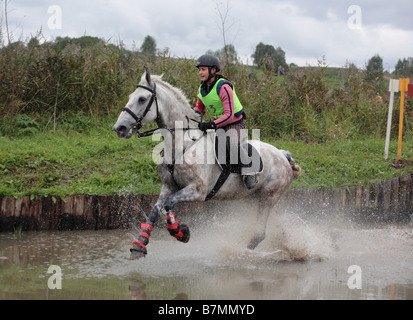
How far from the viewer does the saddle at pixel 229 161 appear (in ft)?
21.9

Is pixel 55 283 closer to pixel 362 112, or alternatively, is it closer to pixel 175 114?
pixel 175 114

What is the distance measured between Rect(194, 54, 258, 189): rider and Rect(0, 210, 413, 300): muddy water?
1206mm

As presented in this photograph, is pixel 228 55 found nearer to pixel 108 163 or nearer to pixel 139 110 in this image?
pixel 108 163

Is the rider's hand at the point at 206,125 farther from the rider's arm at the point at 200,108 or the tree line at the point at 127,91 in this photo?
the tree line at the point at 127,91

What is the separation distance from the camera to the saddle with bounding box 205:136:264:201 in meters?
6.66

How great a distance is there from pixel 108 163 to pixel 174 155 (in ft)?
14.0

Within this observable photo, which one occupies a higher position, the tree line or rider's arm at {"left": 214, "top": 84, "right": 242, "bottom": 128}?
the tree line

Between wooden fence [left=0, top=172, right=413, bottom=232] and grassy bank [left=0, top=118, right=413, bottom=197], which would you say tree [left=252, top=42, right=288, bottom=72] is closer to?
grassy bank [left=0, top=118, right=413, bottom=197]

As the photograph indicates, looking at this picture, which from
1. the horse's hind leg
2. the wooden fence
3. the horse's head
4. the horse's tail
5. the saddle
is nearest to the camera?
the horse's head

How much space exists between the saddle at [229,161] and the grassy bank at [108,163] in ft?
8.87

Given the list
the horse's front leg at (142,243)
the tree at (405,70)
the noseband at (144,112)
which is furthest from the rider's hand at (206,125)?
the tree at (405,70)

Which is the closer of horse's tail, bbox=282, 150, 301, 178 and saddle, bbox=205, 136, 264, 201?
saddle, bbox=205, 136, 264, 201

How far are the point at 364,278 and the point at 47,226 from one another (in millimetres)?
5216

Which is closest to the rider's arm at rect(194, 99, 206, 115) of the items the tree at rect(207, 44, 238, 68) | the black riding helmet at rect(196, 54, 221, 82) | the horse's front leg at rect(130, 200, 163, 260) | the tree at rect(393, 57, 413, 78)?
the black riding helmet at rect(196, 54, 221, 82)
